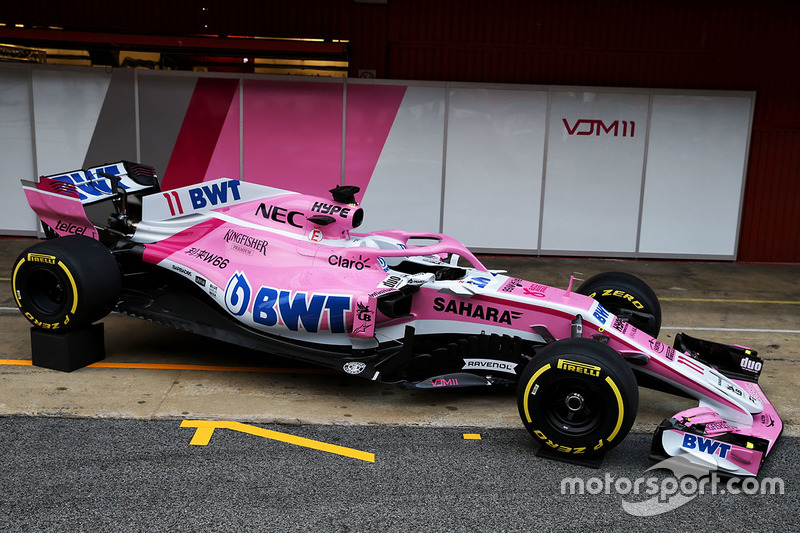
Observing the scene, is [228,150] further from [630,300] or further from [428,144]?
[630,300]

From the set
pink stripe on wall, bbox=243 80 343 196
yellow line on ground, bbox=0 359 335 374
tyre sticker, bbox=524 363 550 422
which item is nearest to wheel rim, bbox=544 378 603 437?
tyre sticker, bbox=524 363 550 422

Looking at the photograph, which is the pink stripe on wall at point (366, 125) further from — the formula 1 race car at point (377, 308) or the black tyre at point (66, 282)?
the black tyre at point (66, 282)

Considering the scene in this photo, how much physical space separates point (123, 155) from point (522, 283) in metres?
8.00

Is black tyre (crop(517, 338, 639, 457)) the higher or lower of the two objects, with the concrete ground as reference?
higher

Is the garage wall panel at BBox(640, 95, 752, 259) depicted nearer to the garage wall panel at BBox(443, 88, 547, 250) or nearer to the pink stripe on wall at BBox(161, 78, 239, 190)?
the garage wall panel at BBox(443, 88, 547, 250)

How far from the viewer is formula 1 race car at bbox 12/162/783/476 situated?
17.0 feet

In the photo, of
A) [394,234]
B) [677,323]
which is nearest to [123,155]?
[394,234]

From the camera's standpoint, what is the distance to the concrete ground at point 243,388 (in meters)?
5.88

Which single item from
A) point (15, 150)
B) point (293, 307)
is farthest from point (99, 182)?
point (15, 150)

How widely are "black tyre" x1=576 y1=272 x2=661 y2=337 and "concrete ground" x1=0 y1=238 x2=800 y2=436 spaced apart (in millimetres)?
691

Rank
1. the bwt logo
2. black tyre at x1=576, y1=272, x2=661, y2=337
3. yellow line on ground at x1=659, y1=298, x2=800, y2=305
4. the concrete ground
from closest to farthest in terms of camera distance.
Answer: the concrete ground, black tyre at x1=576, y1=272, x2=661, y2=337, yellow line on ground at x1=659, y1=298, x2=800, y2=305, the bwt logo

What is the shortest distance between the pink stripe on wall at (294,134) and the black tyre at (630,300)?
19.3 ft

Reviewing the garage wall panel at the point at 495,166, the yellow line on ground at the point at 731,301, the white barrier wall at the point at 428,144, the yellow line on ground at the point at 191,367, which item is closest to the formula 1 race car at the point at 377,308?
the yellow line on ground at the point at 191,367

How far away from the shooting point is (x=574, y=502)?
473 centimetres
